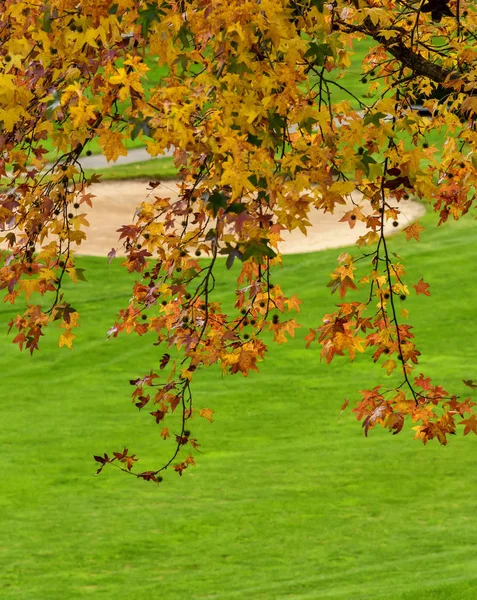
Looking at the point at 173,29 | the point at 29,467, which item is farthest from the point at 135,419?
the point at 173,29

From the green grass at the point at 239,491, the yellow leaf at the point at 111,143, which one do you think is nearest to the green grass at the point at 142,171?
the green grass at the point at 239,491

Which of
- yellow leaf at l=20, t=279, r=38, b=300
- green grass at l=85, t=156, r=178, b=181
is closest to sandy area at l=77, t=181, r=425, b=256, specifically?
green grass at l=85, t=156, r=178, b=181

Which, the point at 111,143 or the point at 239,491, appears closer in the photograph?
the point at 111,143

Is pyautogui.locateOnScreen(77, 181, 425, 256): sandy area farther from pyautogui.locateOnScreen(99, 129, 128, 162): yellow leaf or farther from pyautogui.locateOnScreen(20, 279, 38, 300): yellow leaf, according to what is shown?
pyautogui.locateOnScreen(99, 129, 128, 162): yellow leaf

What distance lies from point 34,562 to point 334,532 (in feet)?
8.06

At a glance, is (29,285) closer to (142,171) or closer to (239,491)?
(239,491)

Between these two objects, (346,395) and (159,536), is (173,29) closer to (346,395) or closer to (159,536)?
(159,536)

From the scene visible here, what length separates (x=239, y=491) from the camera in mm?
11711

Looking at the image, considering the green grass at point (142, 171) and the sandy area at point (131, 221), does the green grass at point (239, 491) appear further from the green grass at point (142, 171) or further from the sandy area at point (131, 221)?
the green grass at point (142, 171)

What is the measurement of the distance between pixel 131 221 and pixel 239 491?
12.5 m

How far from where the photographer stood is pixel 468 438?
13.3m

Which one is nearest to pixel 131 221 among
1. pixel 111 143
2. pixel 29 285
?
pixel 29 285

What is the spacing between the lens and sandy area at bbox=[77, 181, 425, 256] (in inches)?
861

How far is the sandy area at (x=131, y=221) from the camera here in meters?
21.9
